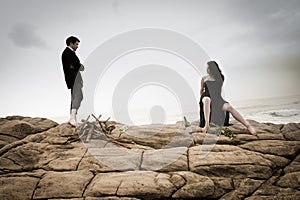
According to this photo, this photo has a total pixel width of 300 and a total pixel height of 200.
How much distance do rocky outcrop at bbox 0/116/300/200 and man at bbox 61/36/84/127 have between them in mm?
1023

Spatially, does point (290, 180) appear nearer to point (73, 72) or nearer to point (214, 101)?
point (214, 101)

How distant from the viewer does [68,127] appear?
9.10 meters

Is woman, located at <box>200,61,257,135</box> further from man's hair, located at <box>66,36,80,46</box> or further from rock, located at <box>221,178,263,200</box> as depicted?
man's hair, located at <box>66,36,80,46</box>

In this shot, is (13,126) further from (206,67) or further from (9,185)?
(206,67)

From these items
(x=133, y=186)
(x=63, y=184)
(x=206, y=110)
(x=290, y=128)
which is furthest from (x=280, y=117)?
(x=63, y=184)

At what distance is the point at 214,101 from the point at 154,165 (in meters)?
3.24

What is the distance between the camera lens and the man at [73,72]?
29.4 ft

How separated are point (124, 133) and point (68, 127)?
86.2 inches

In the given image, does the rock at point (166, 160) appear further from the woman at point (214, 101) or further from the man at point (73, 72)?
the man at point (73, 72)

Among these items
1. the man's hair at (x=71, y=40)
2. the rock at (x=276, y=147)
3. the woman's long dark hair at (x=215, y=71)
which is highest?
the man's hair at (x=71, y=40)

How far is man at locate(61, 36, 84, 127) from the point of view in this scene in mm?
8966

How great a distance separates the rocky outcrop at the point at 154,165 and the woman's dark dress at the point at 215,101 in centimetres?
60

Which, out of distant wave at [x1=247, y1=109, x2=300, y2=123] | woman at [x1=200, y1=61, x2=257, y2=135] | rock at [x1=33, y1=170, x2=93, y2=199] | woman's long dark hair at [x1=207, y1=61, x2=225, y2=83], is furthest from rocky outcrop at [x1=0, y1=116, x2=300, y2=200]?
distant wave at [x1=247, y1=109, x2=300, y2=123]

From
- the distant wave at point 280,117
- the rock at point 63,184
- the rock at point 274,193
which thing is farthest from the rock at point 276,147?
the distant wave at point 280,117
